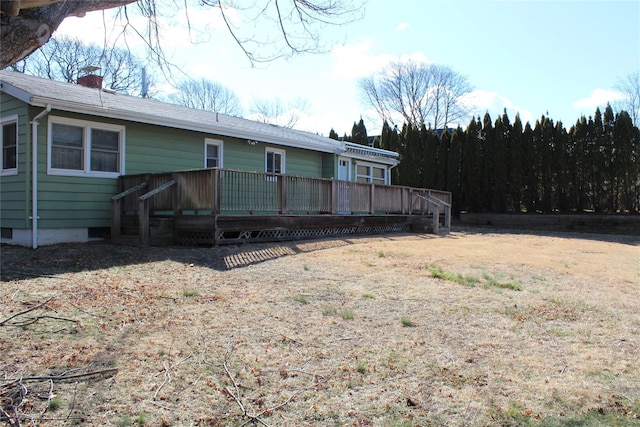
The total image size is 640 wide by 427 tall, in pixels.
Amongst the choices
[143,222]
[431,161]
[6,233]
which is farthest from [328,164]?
[6,233]

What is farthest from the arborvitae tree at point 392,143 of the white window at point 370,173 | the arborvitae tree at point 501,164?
the arborvitae tree at point 501,164

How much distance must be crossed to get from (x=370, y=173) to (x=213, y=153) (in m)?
8.19

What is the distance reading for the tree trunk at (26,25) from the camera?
8.56 ft

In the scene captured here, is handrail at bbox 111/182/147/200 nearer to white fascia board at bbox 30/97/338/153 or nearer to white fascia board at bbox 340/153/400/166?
white fascia board at bbox 30/97/338/153

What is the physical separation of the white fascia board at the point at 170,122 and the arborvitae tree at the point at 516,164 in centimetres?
818

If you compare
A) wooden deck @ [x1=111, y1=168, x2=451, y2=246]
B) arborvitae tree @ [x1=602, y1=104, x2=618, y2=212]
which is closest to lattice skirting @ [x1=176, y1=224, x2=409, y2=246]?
wooden deck @ [x1=111, y1=168, x2=451, y2=246]

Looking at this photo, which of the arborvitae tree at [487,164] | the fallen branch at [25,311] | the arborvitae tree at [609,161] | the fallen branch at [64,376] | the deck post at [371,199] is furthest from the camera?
the arborvitae tree at [487,164]

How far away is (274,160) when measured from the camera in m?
14.9

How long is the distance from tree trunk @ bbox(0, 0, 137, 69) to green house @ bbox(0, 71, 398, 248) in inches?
220

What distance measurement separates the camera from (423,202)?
15547mm

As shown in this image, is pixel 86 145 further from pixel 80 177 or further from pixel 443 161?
pixel 443 161

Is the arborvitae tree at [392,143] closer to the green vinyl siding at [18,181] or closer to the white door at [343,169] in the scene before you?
the white door at [343,169]

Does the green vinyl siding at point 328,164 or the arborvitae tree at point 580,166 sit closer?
the green vinyl siding at point 328,164

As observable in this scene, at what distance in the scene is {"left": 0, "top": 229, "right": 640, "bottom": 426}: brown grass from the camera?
8.97 ft
